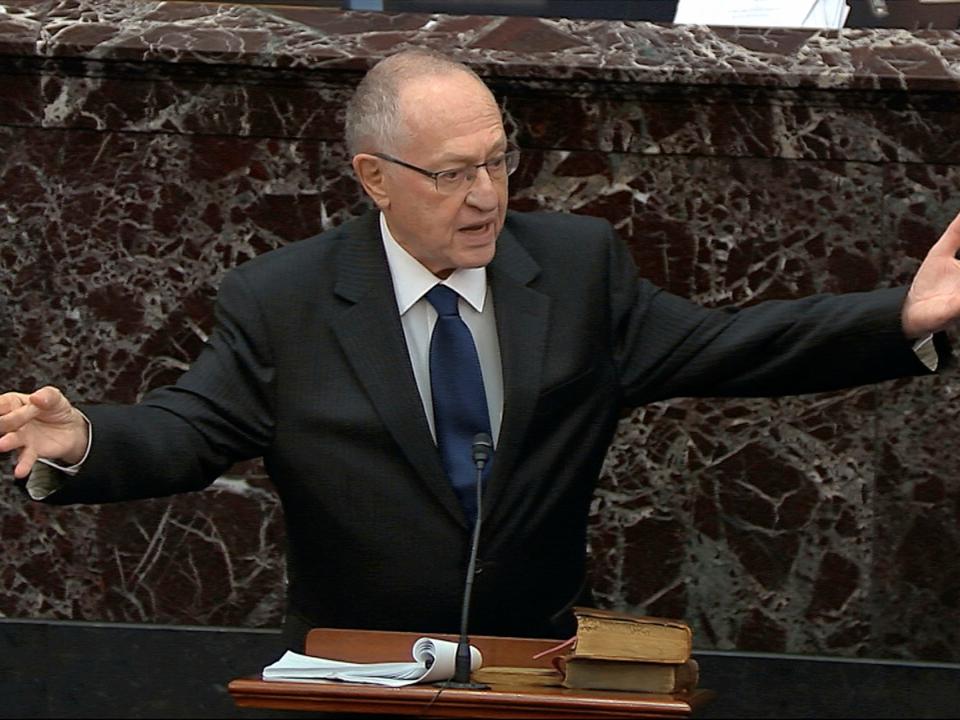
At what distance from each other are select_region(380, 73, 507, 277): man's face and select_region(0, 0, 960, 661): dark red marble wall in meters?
0.91

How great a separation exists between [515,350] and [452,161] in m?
0.36

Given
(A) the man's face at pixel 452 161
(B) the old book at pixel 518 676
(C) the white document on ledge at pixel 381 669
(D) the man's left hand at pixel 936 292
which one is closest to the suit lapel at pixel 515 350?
(A) the man's face at pixel 452 161

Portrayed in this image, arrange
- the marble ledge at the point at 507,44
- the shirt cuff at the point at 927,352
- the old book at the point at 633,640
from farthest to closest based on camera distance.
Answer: the marble ledge at the point at 507,44 < the shirt cuff at the point at 927,352 < the old book at the point at 633,640

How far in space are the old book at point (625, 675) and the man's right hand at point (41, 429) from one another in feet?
2.94

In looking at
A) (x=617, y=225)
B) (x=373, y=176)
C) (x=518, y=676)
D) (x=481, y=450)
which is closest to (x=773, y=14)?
(x=617, y=225)

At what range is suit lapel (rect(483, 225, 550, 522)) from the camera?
3547 mm

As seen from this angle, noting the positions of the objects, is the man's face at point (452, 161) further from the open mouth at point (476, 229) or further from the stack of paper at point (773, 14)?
the stack of paper at point (773, 14)

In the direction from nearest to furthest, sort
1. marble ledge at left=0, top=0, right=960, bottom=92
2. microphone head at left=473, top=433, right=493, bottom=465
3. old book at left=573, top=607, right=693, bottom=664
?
old book at left=573, top=607, right=693, bottom=664, microphone head at left=473, top=433, right=493, bottom=465, marble ledge at left=0, top=0, right=960, bottom=92

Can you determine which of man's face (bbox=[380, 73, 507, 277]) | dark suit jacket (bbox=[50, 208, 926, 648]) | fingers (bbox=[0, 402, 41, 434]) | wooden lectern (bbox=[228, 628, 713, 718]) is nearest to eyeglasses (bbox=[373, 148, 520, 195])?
man's face (bbox=[380, 73, 507, 277])

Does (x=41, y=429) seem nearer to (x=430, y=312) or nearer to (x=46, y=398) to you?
(x=46, y=398)

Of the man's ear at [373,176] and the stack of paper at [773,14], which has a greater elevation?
the stack of paper at [773,14]

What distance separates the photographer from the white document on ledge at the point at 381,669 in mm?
2932

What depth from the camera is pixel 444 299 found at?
11.9 ft

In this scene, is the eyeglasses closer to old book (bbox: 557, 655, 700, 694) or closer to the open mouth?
the open mouth
